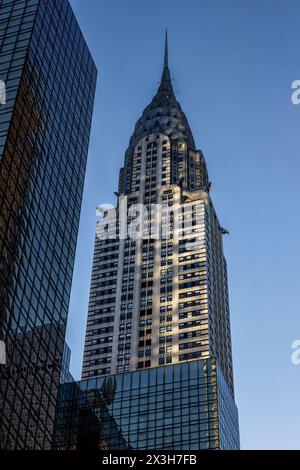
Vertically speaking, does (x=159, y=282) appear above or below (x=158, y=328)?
above

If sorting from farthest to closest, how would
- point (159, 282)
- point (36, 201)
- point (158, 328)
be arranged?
point (159, 282), point (158, 328), point (36, 201)

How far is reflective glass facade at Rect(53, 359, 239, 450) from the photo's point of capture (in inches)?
4747

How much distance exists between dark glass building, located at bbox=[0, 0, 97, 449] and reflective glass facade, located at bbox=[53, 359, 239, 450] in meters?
42.1

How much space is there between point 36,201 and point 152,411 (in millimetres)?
54765

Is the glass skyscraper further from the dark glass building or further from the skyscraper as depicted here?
the dark glass building

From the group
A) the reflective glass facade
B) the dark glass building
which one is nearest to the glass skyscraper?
the reflective glass facade

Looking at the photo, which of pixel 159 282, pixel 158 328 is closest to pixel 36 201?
pixel 158 328

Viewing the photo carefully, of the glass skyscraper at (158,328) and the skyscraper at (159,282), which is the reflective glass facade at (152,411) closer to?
the glass skyscraper at (158,328)

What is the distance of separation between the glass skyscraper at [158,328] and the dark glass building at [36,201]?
140 ft

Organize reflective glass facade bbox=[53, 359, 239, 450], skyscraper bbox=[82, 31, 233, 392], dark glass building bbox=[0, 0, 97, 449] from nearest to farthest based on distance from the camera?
dark glass building bbox=[0, 0, 97, 449], reflective glass facade bbox=[53, 359, 239, 450], skyscraper bbox=[82, 31, 233, 392]

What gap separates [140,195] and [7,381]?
4959 inches

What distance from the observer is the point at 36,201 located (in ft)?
276

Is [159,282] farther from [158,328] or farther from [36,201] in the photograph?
[36,201]

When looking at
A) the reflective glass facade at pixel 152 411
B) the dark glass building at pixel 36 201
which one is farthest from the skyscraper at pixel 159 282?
the dark glass building at pixel 36 201
